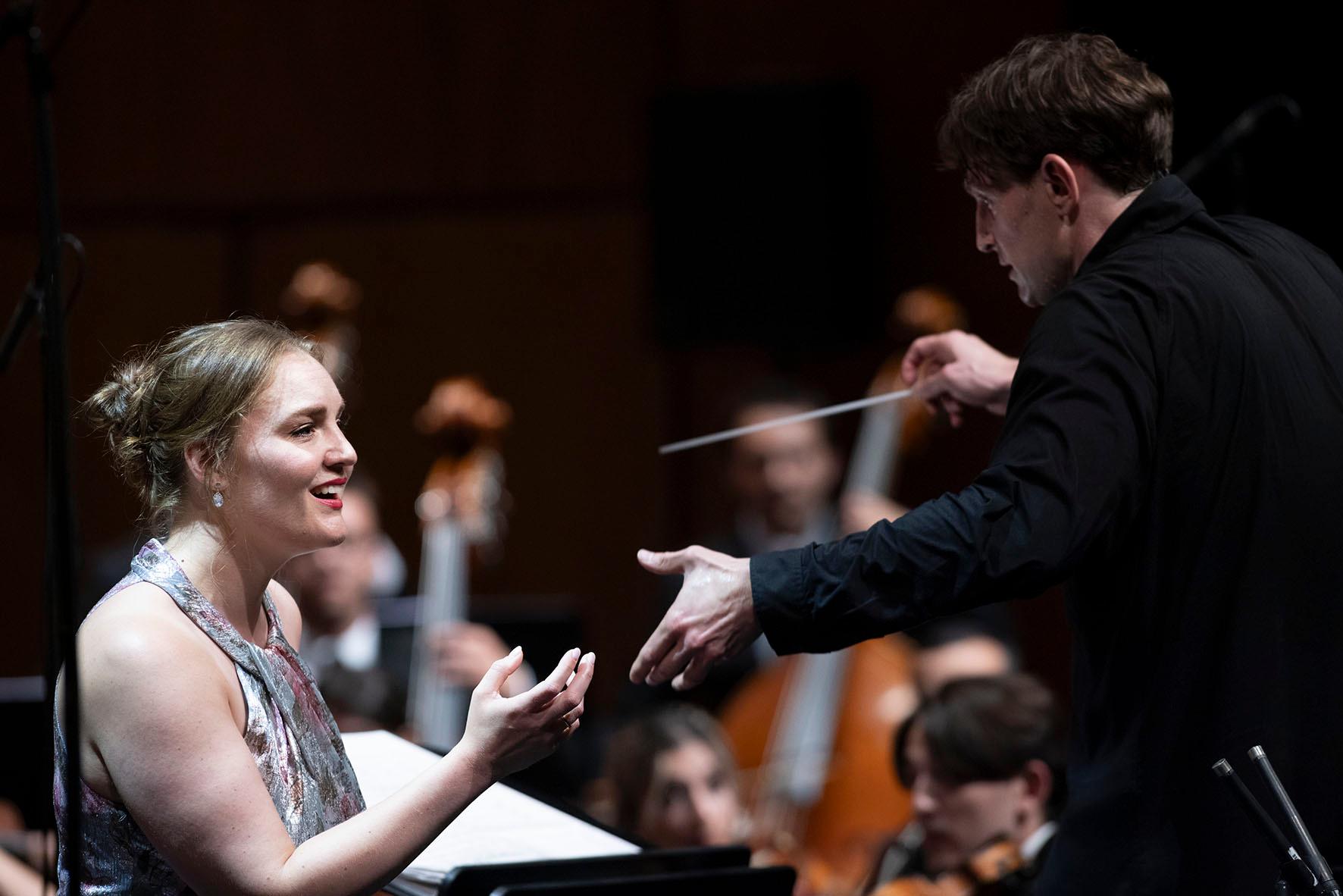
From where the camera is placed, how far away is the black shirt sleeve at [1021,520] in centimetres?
→ 188

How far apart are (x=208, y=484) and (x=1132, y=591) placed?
1.13m

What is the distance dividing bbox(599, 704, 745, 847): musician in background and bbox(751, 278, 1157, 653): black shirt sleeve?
165 cm

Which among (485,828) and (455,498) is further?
(455,498)

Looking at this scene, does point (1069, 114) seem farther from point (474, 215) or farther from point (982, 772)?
point (474, 215)

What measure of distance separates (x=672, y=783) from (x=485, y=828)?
1344 millimetres

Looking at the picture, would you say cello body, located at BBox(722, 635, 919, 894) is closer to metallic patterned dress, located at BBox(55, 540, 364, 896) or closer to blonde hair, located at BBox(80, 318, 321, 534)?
metallic patterned dress, located at BBox(55, 540, 364, 896)

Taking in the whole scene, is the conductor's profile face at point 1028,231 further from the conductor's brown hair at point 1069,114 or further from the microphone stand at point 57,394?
the microphone stand at point 57,394

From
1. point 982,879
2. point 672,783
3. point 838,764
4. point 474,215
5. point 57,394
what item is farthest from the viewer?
point 474,215

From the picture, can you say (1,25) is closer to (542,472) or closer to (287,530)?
(287,530)

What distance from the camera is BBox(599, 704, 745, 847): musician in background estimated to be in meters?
3.52

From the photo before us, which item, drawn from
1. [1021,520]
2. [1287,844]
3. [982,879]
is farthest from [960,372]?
[1287,844]

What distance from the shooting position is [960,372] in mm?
2621

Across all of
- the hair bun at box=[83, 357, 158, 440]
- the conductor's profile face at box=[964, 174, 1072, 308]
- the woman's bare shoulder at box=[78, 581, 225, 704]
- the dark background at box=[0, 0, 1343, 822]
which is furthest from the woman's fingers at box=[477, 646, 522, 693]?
the dark background at box=[0, 0, 1343, 822]

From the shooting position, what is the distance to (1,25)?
66.6 inches
